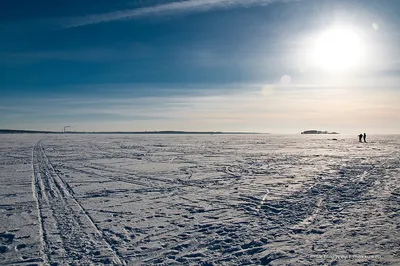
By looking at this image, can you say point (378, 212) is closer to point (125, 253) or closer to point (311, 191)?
point (311, 191)

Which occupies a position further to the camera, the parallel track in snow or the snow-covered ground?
the snow-covered ground

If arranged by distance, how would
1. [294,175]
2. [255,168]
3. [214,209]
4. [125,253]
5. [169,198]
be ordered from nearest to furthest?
1. [125,253]
2. [214,209]
3. [169,198]
4. [294,175]
5. [255,168]

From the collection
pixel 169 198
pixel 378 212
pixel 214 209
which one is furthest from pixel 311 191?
pixel 169 198

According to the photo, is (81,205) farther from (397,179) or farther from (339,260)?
(397,179)

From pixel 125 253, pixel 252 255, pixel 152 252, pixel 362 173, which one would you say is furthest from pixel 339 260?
pixel 362 173

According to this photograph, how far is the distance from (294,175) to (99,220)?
961cm

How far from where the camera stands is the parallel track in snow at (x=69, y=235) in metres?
5.37

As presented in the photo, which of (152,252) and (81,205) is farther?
(81,205)

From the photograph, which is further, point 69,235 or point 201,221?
point 201,221

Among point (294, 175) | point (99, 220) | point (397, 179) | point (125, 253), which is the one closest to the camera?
point (125, 253)

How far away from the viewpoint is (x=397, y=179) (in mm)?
12938

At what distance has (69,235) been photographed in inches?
251

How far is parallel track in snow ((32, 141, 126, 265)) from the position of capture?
5.37 m

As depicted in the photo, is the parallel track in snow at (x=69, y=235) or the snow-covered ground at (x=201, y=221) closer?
the parallel track in snow at (x=69, y=235)
